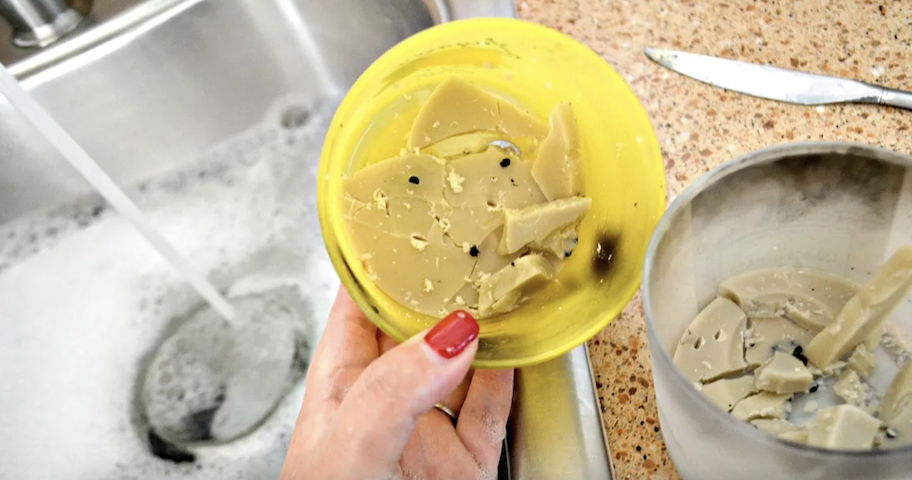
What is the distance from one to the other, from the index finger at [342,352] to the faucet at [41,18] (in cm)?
53

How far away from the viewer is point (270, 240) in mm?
935

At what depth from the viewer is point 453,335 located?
0.41m

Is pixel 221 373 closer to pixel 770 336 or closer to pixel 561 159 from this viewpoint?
pixel 561 159

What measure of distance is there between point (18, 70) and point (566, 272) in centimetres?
72

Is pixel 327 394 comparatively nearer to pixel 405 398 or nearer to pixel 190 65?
pixel 405 398

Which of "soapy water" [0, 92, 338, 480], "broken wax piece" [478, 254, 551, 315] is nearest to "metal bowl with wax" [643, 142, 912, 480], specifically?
"broken wax piece" [478, 254, 551, 315]

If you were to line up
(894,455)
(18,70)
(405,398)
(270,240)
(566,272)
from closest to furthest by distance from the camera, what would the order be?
(894,455) → (405,398) → (566,272) → (18,70) → (270,240)

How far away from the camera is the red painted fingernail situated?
404 mm

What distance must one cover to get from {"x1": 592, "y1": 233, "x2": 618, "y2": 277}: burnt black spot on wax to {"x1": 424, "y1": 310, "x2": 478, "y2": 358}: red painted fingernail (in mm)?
118

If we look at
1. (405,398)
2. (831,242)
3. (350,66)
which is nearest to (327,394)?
(405,398)

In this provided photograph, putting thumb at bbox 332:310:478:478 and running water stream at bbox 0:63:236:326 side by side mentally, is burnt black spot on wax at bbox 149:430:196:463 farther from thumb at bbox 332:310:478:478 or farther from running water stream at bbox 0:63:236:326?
thumb at bbox 332:310:478:478

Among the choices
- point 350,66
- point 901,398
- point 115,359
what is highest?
point 901,398

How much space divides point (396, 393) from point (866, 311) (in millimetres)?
274

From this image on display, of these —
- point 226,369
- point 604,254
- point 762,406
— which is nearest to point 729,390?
point 762,406
